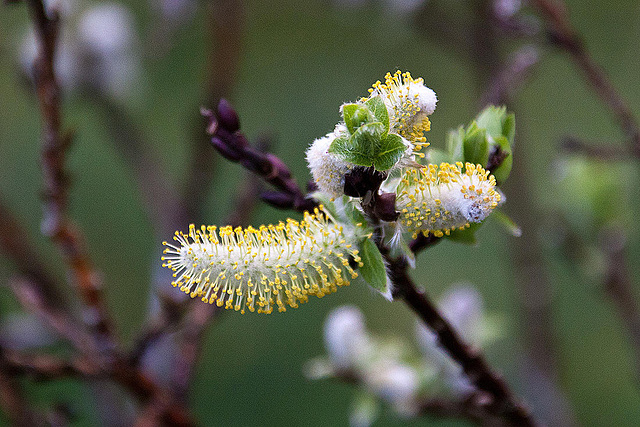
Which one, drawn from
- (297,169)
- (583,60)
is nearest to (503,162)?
(583,60)

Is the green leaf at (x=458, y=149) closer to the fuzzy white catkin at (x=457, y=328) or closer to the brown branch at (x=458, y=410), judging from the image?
the brown branch at (x=458, y=410)

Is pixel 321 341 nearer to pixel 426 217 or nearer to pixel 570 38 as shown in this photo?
pixel 570 38

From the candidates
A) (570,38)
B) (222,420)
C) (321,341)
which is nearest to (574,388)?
(321,341)

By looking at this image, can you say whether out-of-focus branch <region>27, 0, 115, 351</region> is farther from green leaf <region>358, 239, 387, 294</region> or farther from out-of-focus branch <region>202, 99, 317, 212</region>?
green leaf <region>358, 239, 387, 294</region>

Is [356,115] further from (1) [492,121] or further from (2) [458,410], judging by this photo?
(2) [458,410]

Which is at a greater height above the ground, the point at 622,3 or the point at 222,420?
the point at 622,3

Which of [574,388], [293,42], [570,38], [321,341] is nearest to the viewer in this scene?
[570,38]

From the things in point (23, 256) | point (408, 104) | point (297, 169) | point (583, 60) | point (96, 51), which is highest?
point (297, 169)
